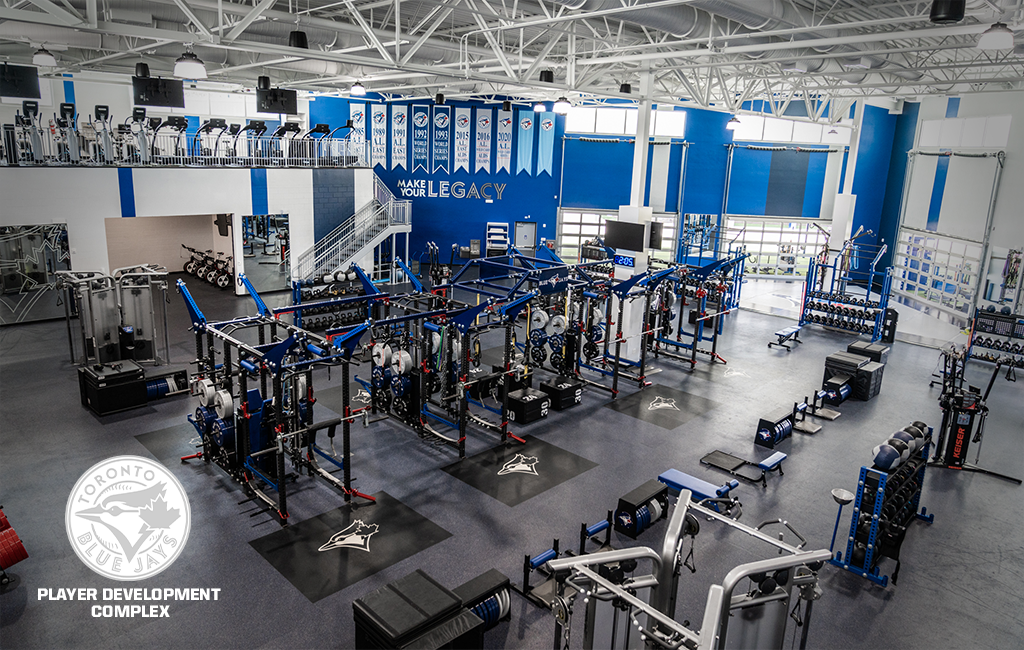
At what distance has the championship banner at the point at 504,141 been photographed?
2214cm

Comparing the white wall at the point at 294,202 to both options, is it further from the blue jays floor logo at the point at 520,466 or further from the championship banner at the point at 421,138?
the blue jays floor logo at the point at 520,466

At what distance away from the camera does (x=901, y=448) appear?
22.7ft

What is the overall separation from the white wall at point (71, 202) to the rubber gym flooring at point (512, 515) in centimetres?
315

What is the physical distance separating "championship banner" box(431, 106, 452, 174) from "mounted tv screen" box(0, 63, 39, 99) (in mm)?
11418

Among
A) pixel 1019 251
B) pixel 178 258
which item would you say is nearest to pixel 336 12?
pixel 178 258

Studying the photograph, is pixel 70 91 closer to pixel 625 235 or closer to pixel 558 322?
pixel 625 235

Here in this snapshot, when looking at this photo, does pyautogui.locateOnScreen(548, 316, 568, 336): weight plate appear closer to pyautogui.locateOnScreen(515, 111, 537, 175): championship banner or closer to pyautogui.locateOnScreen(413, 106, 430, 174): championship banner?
pyautogui.locateOnScreen(515, 111, 537, 175): championship banner

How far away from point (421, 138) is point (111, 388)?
14.2 metres

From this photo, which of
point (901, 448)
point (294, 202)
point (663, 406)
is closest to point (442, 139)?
point (294, 202)

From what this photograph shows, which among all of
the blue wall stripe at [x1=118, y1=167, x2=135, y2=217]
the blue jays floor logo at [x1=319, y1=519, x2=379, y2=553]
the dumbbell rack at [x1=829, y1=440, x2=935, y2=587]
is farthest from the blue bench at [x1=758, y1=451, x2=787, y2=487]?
the blue wall stripe at [x1=118, y1=167, x2=135, y2=217]

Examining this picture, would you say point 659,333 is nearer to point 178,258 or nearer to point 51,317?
point 51,317

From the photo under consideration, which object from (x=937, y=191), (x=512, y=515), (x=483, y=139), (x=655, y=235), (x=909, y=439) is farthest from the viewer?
(x=483, y=139)

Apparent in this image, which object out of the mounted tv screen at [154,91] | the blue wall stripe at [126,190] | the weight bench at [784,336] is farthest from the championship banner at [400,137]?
the weight bench at [784,336]

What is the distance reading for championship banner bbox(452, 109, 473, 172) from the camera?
22031 millimetres
